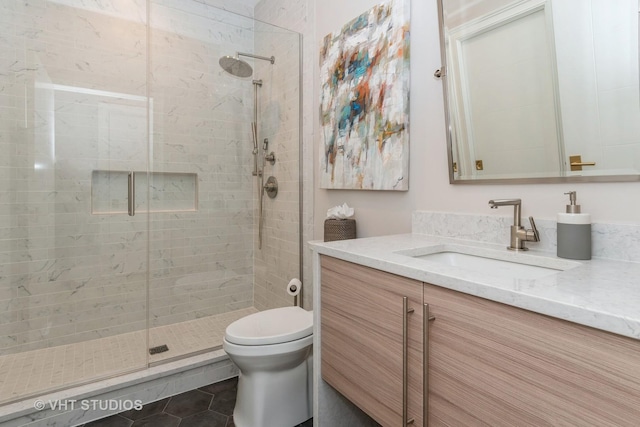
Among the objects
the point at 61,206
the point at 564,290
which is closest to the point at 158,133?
the point at 61,206

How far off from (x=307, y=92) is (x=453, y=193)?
1.36 meters

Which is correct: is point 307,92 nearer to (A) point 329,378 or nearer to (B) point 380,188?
(B) point 380,188

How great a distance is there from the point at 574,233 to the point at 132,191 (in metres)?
2.38

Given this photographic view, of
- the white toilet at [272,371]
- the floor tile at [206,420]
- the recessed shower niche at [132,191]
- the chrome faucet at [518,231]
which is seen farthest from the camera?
the recessed shower niche at [132,191]

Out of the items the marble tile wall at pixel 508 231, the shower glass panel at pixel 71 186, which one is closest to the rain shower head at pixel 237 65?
the shower glass panel at pixel 71 186

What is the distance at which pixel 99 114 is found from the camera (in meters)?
2.28

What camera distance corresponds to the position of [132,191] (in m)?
2.28

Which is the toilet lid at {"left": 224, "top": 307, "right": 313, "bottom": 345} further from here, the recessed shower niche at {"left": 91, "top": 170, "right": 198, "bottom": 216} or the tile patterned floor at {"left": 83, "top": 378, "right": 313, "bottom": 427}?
the recessed shower niche at {"left": 91, "top": 170, "right": 198, "bottom": 216}

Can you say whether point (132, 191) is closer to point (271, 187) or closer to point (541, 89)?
point (271, 187)

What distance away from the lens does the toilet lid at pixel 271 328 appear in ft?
4.86

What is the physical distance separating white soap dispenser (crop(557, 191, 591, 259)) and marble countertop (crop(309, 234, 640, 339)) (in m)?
0.03

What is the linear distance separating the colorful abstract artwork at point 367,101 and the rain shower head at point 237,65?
2.08 feet

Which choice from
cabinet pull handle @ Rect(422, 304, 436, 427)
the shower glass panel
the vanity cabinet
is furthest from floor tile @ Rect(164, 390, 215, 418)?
cabinet pull handle @ Rect(422, 304, 436, 427)

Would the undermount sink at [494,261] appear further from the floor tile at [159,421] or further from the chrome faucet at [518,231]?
the floor tile at [159,421]
